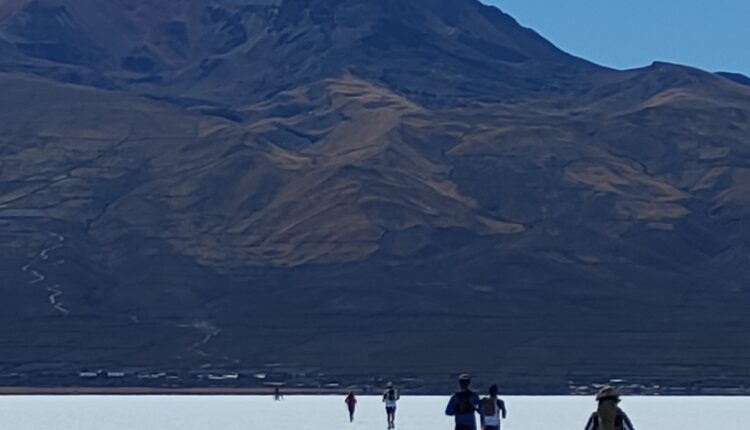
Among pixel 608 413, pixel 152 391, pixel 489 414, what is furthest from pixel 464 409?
pixel 152 391

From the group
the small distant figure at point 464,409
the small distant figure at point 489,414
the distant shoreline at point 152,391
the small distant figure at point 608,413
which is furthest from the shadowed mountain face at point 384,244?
the small distant figure at point 608,413

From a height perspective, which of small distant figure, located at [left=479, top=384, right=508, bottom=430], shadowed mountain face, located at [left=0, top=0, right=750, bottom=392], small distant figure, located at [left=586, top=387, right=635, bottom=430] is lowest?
small distant figure, located at [left=586, top=387, right=635, bottom=430]

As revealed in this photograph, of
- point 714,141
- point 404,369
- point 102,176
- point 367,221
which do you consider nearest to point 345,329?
point 404,369

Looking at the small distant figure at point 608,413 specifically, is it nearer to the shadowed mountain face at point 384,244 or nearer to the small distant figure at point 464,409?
the small distant figure at point 464,409

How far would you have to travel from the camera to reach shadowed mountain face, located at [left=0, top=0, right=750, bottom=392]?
123m

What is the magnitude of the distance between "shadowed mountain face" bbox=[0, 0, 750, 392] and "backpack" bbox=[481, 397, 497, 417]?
7811 cm

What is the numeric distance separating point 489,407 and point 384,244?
12332 cm

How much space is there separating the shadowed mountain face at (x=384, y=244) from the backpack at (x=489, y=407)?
78115 millimetres

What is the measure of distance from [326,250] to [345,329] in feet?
70.5

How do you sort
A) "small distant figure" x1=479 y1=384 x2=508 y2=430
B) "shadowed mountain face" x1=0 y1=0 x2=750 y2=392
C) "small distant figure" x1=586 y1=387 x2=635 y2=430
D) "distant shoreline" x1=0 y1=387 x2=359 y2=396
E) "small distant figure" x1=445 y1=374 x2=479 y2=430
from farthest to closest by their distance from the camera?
"shadowed mountain face" x1=0 y1=0 x2=750 y2=392 → "distant shoreline" x1=0 y1=387 x2=359 y2=396 → "small distant figure" x1=479 y1=384 x2=508 y2=430 → "small distant figure" x1=445 y1=374 x2=479 y2=430 → "small distant figure" x1=586 y1=387 x2=635 y2=430

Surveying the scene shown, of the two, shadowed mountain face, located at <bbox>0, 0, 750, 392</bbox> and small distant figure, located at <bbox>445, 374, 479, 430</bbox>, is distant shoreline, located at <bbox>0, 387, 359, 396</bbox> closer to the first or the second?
shadowed mountain face, located at <bbox>0, 0, 750, 392</bbox>

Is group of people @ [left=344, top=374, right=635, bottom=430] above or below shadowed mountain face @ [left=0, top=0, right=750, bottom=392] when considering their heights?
below

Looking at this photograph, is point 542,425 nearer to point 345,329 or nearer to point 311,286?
point 345,329

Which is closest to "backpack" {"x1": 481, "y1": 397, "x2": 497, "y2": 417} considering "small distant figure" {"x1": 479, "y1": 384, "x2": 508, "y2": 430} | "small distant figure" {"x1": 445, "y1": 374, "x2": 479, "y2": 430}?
"small distant figure" {"x1": 479, "y1": 384, "x2": 508, "y2": 430}
